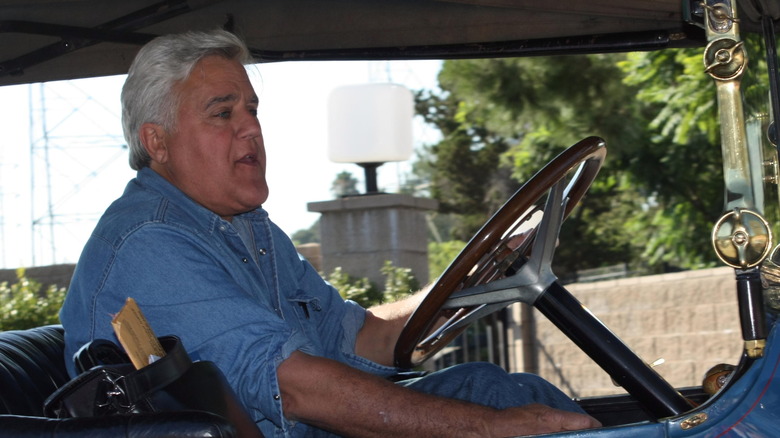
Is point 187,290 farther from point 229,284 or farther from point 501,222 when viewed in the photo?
point 501,222

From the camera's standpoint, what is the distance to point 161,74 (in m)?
2.16

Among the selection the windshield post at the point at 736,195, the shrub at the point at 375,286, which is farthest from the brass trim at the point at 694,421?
the shrub at the point at 375,286

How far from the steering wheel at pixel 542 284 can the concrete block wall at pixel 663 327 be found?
457 cm

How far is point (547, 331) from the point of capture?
6.93 m

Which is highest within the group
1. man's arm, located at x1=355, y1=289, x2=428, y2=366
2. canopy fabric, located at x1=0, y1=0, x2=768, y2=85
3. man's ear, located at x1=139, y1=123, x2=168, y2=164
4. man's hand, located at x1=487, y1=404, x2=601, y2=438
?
canopy fabric, located at x1=0, y1=0, x2=768, y2=85

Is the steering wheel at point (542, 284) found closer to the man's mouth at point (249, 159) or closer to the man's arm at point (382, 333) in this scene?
the man's arm at point (382, 333)

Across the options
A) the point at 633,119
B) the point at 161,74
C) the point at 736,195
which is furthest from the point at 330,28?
the point at 633,119

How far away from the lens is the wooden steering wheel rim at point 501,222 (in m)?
1.88

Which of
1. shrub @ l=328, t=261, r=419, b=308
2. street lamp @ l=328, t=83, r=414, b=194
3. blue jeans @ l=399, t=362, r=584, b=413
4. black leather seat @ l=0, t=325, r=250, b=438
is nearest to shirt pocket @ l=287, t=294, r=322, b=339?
blue jeans @ l=399, t=362, r=584, b=413

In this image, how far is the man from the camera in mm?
1863

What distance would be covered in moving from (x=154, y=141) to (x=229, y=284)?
0.44 meters

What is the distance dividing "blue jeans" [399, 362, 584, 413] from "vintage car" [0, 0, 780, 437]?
12 centimetres

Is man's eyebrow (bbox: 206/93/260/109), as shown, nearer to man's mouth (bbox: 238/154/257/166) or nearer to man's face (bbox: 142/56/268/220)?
man's face (bbox: 142/56/268/220)

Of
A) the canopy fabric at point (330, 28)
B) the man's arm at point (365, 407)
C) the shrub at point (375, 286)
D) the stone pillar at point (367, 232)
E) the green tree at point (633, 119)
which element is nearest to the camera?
the man's arm at point (365, 407)
